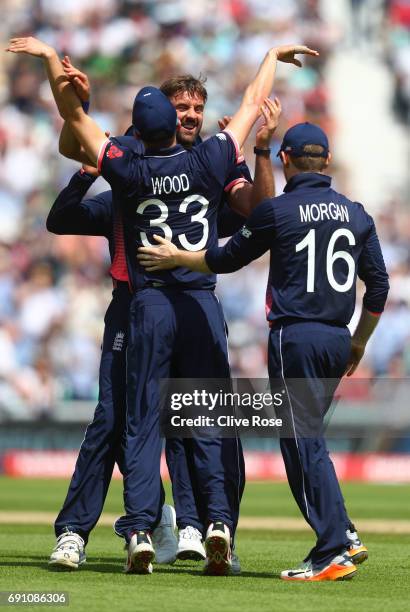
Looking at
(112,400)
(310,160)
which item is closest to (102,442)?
(112,400)

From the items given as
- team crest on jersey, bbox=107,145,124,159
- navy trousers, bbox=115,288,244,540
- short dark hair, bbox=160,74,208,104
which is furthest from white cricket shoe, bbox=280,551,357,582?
short dark hair, bbox=160,74,208,104

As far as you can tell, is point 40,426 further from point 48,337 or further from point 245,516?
point 245,516

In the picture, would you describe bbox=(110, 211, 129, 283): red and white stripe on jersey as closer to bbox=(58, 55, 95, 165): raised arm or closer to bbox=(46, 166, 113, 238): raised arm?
bbox=(46, 166, 113, 238): raised arm

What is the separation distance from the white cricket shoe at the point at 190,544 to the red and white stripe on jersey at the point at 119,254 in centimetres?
140

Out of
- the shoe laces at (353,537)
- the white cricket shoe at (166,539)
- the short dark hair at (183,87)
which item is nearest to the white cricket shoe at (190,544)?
the white cricket shoe at (166,539)

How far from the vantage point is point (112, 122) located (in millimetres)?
19266

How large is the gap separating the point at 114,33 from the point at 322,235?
14930 mm

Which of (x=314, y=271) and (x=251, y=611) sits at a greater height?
(x=314, y=271)

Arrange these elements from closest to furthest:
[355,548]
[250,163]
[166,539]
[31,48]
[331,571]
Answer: [331,571] < [31,48] < [355,548] < [166,539] < [250,163]

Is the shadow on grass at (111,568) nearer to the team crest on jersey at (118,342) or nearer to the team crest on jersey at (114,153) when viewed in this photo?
the team crest on jersey at (118,342)

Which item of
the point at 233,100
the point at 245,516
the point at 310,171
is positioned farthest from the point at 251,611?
the point at 233,100

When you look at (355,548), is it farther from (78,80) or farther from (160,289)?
(78,80)

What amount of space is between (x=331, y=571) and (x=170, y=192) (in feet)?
6.53

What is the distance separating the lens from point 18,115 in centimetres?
1973
